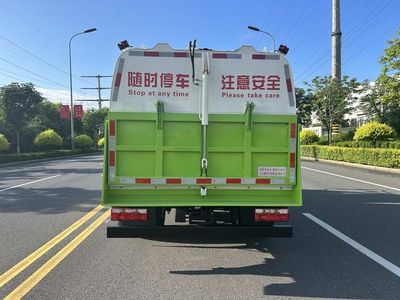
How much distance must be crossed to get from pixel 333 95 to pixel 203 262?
122 feet

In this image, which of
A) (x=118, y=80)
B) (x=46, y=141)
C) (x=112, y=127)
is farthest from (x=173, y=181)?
(x=46, y=141)

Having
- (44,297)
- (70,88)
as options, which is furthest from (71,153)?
(44,297)

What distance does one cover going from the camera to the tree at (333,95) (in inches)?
1599

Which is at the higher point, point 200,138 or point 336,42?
point 336,42

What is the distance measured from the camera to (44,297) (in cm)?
464

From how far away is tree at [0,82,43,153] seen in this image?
136 feet

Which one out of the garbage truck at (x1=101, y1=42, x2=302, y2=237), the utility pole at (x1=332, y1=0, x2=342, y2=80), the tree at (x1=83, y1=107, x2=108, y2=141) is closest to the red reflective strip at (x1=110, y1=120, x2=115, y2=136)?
the garbage truck at (x1=101, y1=42, x2=302, y2=237)

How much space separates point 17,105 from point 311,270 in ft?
135

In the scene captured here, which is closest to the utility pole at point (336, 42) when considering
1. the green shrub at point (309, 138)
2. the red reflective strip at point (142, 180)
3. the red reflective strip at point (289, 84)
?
the green shrub at point (309, 138)

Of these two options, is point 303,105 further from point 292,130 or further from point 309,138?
point 292,130

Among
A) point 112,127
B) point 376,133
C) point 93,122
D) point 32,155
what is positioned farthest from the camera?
point 93,122

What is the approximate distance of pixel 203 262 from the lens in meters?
5.91

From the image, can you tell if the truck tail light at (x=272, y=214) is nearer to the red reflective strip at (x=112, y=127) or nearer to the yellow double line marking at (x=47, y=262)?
the red reflective strip at (x=112, y=127)

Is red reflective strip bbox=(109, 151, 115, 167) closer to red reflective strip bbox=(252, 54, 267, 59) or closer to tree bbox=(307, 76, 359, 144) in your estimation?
red reflective strip bbox=(252, 54, 267, 59)
